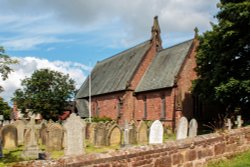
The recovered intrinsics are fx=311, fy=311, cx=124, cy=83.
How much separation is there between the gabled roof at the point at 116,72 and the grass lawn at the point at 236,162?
86.0ft

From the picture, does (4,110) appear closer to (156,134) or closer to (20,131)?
(20,131)

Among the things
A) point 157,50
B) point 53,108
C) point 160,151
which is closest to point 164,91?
point 157,50

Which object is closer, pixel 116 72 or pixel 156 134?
pixel 156 134

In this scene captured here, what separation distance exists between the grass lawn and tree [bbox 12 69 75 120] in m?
38.8

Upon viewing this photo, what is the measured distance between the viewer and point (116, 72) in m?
41.8

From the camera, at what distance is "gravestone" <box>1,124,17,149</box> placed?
19391mm

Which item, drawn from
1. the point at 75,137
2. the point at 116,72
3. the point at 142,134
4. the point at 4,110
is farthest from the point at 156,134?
the point at 4,110

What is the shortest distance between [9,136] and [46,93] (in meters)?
26.8

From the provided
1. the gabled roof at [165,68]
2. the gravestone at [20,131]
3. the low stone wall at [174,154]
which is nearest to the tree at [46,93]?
the gabled roof at [165,68]

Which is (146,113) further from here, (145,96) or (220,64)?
(220,64)

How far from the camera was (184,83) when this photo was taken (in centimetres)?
3033

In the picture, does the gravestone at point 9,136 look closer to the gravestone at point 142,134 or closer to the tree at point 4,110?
the gravestone at point 142,134

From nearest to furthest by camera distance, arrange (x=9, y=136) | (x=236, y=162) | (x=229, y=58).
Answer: (x=236, y=162), (x=9, y=136), (x=229, y=58)

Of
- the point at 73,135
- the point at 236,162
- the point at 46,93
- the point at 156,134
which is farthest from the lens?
the point at 46,93
